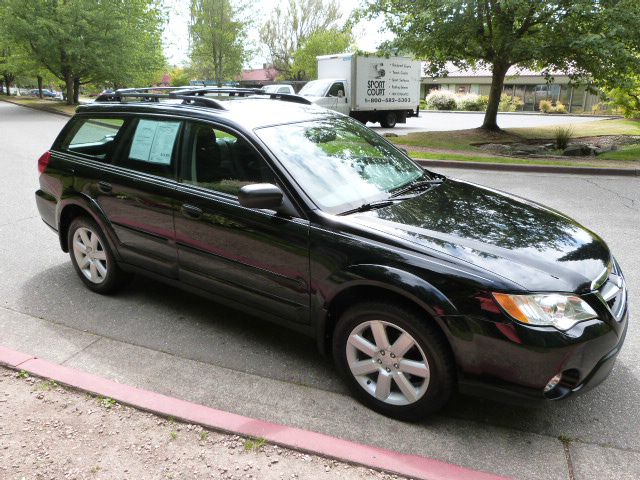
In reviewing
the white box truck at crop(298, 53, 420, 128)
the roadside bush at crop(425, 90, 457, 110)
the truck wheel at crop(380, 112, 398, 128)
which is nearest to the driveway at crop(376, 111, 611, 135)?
the truck wheel at crop(380, 112, 398, 128)

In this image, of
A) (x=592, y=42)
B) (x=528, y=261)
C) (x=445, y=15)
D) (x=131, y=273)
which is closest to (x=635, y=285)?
(x=528, y=261)

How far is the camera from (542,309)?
2508mm

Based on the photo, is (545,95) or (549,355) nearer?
(549,355)

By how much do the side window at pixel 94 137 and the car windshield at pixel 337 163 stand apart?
61.7 inches

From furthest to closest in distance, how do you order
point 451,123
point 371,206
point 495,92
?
1. point 451,123
2. point 495,92
3. point 371,206

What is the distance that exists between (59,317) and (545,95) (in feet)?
→ 153

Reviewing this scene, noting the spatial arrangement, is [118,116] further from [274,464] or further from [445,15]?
[445,15]

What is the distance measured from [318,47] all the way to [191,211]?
48.7 meters

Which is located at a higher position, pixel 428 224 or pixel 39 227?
pixel 428 224

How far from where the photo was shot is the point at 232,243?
11.3 feet

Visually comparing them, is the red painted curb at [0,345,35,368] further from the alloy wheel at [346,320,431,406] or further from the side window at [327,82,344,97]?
the side window at [327,82,344,97]

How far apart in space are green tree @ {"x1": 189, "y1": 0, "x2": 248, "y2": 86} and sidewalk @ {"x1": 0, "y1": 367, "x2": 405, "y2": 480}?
101 ft

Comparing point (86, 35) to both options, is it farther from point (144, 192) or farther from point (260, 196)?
point (260, 196)

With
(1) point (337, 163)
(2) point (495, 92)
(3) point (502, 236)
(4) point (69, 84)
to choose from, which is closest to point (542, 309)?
(3) point (502, 236)
